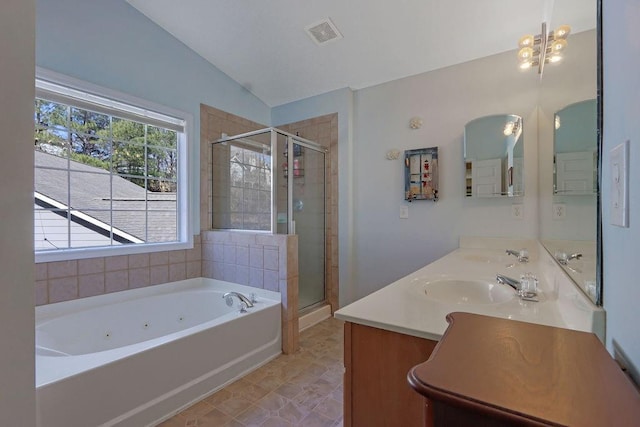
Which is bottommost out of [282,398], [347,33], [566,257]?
[282,398]

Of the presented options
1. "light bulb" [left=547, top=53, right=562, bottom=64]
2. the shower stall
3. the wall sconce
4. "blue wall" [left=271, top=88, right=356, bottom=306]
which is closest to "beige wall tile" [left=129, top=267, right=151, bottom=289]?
the shower stall

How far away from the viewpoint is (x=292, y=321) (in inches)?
93.4

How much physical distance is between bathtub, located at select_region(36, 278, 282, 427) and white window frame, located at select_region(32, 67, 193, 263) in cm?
34

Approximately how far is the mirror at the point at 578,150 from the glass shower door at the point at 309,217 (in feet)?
6.62

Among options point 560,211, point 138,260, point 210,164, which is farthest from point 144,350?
point 560,211

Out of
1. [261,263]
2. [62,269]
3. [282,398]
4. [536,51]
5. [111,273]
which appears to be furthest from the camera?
[261,263]

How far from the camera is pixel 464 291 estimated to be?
4.63ft

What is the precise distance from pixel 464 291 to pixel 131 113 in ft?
9.05

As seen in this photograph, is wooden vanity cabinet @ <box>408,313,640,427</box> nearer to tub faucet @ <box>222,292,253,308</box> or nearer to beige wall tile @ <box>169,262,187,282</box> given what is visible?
tub faucet @ <box>222,292,253,308</box>

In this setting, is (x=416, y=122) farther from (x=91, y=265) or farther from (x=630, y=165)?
(x=91, y=265)

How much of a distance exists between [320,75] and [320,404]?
2.76 meters

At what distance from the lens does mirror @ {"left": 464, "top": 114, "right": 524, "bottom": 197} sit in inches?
86.7

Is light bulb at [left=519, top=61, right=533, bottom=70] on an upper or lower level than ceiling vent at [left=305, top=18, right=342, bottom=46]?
lower

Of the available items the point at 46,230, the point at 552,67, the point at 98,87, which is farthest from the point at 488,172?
the point at 46,230
